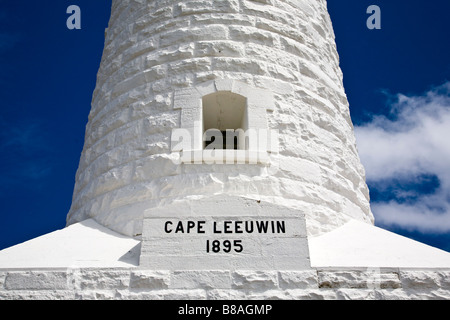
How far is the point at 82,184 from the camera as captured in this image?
20.3ft

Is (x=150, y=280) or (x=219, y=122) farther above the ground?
(x=219, y=122)

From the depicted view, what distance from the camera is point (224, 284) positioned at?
3.91 metres

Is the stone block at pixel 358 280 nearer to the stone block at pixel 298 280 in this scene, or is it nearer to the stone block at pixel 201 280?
the stone block at pixel 298 280

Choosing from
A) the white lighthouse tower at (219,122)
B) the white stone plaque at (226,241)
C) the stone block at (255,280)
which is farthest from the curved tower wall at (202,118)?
the stone block at (255,280)

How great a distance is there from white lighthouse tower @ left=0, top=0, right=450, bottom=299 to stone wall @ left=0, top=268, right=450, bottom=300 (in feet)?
0.04

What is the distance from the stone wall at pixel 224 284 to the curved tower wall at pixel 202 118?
3.57ft

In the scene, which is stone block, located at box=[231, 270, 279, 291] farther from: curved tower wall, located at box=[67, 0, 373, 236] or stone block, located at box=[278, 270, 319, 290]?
curved tower wall, located at box=[67, 0, 373, 236]

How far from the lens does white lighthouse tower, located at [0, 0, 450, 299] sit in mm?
4000

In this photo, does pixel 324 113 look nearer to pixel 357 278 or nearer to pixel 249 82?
pixel 249 82

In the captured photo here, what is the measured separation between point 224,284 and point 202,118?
2427mm

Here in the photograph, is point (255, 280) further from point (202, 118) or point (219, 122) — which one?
point (219, 122)

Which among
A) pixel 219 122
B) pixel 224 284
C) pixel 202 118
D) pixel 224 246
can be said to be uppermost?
pixel 219 122

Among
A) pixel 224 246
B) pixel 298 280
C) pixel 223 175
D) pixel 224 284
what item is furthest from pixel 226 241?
pixel 223 175
